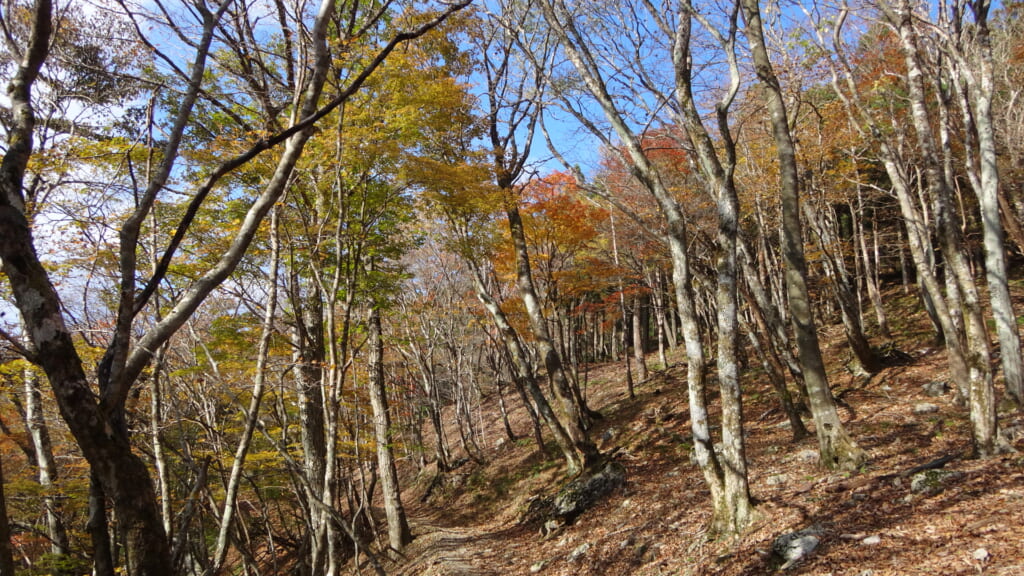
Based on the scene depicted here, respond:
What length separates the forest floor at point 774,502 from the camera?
378cm

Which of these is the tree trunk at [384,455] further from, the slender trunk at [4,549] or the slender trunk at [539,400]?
the slender trunk at [4,549]

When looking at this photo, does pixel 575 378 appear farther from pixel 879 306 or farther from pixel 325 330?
pixel 879 306

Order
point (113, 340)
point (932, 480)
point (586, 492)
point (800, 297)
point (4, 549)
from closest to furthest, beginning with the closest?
point (113, 340) → point (4, 549) → point (932, 480) → point (800, 297) → point (586, 492)

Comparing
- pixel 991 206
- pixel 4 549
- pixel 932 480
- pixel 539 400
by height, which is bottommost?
pixel 932 480

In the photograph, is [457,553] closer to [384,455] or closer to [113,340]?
[384,455]

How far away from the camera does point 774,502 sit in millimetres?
5297

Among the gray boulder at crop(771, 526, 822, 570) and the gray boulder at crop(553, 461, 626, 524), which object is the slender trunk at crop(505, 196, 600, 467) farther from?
the gray boulder at crop(771, 526, 822, 570)

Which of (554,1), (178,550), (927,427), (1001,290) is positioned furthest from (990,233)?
(178,550)

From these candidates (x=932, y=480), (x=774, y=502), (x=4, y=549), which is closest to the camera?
(x=4, y=549)

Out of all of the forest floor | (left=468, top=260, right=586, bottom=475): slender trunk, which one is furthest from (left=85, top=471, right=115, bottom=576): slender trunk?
(left=468, top=260, right=586, bottom=475): slender trunk

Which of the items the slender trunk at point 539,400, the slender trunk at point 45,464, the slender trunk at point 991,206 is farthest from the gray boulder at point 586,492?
the slender trunk at point 45,464

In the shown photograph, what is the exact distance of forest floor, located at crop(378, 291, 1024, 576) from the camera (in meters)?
3.78

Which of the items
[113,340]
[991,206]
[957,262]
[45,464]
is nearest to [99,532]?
[113,340]

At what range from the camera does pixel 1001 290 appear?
583cm
